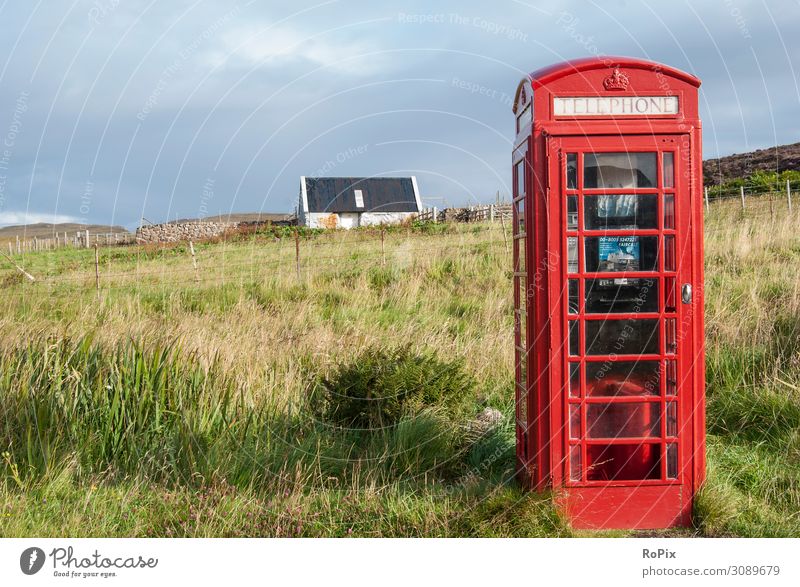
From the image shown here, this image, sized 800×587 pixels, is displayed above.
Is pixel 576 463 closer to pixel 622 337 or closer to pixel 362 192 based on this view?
pixel 622 337

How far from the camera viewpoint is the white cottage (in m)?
40.1

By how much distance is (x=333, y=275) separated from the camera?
1446cm

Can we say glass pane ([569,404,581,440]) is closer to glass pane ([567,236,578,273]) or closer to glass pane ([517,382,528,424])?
glass pane ([517,382,528,424])

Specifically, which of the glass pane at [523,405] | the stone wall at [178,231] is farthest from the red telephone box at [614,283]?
the stone wall at [178,231]

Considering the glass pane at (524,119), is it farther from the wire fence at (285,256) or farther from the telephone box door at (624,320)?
the wire fence at (285,256)

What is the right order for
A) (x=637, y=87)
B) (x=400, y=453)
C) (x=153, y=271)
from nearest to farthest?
1. (x=637, y=87)
2. (x=400, y=453)
3. (x=153, y=271)

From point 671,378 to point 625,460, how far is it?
613 mm

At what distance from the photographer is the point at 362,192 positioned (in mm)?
41969

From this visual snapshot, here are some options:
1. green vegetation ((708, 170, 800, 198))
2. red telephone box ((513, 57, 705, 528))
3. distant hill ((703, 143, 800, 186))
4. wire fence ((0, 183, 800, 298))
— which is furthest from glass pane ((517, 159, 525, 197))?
distant hill ((703, 143, 800, 186))

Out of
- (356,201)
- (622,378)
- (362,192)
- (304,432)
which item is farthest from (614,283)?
(362,192)
